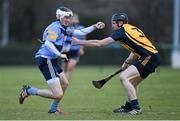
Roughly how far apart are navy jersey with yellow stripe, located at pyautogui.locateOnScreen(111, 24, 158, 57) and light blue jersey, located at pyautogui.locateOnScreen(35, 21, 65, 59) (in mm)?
1045

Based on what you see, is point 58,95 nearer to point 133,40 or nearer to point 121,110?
point 121,110

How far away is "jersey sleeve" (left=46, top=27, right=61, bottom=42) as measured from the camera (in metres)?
13.9

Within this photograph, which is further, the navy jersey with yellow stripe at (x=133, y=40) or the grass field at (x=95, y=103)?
the navy jersey with yellow stripe at (x=133, y=40)

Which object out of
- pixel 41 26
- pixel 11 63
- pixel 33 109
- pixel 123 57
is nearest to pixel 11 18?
pixel 41 26

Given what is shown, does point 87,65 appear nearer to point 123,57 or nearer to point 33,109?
point 123,57

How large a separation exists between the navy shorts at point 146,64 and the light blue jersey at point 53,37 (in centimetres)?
160

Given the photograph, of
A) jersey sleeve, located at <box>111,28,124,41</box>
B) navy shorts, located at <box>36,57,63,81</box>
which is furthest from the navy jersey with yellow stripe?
navy shorts, located at <box>36,57,63,81</box>

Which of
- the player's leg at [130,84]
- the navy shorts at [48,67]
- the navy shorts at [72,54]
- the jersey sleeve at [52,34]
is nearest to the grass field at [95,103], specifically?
the player's leg at [130,84]

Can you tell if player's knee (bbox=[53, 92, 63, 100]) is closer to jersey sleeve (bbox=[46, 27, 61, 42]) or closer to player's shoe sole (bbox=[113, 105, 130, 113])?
jersey sleeve (bbox=[46, 27, 61, 42])

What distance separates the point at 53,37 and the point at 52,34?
0.07m

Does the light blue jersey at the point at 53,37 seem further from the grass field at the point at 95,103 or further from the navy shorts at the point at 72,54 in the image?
the navy shorts at the point at 72,54

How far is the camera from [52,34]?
13969mm

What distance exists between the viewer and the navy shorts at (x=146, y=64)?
14.4 m

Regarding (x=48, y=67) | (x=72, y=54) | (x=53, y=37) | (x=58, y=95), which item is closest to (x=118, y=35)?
(x=53, y=37)
